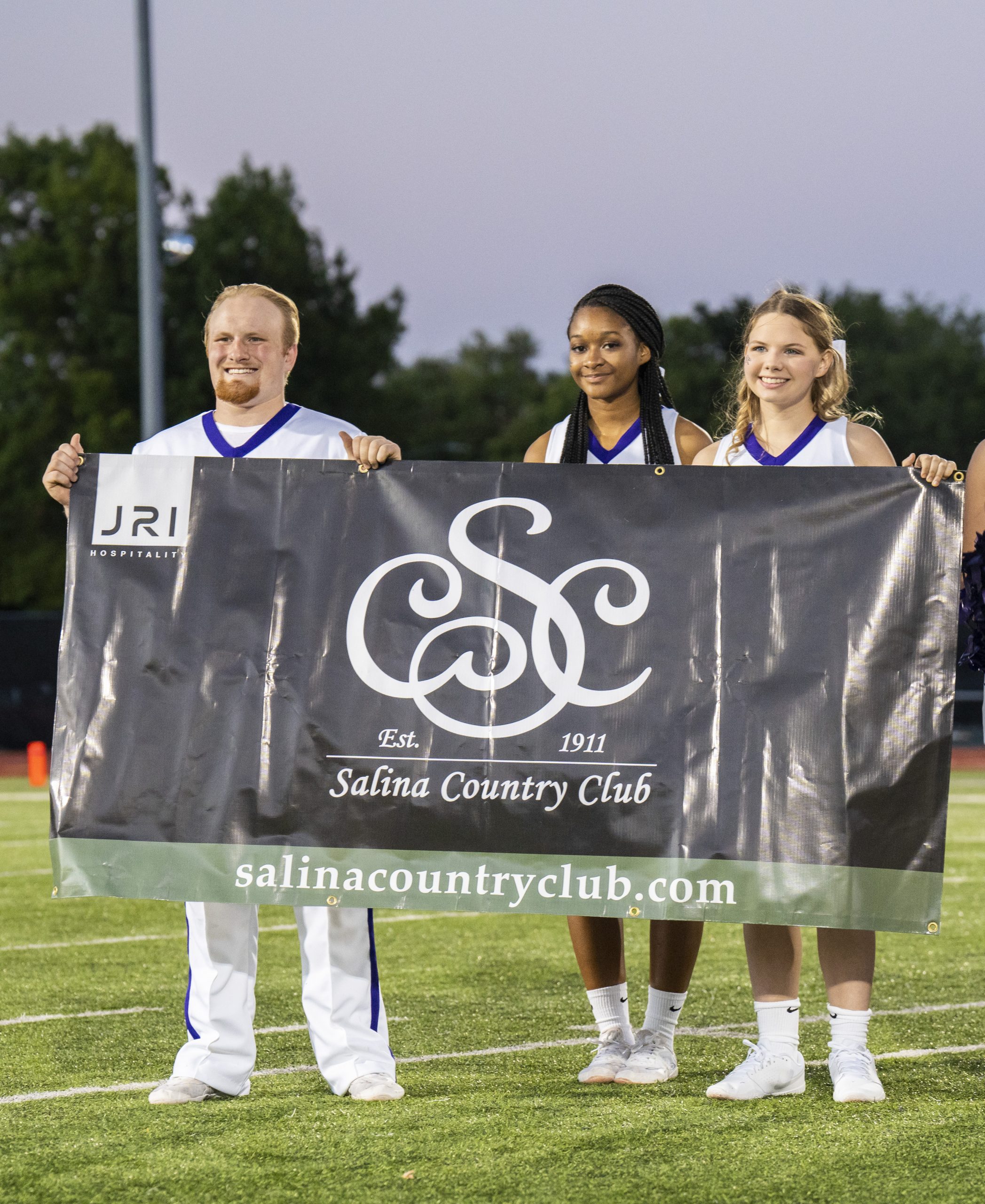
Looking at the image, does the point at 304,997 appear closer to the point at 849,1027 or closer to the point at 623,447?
the point at 849,1027

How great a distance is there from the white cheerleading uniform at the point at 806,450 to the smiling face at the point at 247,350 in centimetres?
130

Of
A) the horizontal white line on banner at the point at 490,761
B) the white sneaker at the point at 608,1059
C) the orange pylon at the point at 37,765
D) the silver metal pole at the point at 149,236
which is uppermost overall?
the silver metal pole at the point at 149,236

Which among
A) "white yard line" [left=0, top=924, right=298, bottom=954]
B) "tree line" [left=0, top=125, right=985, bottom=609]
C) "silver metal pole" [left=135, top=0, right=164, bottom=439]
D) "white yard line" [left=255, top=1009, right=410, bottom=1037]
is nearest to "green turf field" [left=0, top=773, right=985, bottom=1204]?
"white yard line" [left=255, top=1009, right=410, bottom=1037]

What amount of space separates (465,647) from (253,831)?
788 millimetres

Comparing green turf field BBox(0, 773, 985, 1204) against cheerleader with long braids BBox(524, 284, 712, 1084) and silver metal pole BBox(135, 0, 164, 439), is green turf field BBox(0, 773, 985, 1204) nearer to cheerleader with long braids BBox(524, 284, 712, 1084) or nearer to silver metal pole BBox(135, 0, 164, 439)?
cheerleader with long braids BBox(524, 284, 712, 1084)

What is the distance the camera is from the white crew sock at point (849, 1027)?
4.51m

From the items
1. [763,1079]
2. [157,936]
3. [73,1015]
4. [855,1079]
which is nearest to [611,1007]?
[763,1079]

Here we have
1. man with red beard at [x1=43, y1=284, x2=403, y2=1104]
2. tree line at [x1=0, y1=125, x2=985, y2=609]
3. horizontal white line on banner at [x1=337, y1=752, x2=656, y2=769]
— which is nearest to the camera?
horizontal white line on banner at [x1=337, y1=752, x2=656, y2=769]

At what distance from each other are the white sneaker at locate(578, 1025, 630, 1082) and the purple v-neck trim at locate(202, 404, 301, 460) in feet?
6.79

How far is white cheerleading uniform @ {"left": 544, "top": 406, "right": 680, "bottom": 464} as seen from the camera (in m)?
4.86

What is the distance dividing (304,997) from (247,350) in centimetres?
187

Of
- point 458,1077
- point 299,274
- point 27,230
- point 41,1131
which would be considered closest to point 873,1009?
point 458,1077

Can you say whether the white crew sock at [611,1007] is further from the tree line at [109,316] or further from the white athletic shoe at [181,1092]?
the tree line at [109,316]

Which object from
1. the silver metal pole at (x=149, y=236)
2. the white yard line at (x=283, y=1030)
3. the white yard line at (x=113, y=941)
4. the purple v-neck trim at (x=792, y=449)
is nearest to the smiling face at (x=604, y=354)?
the purple v-neck trim at (x=792, y=449)
